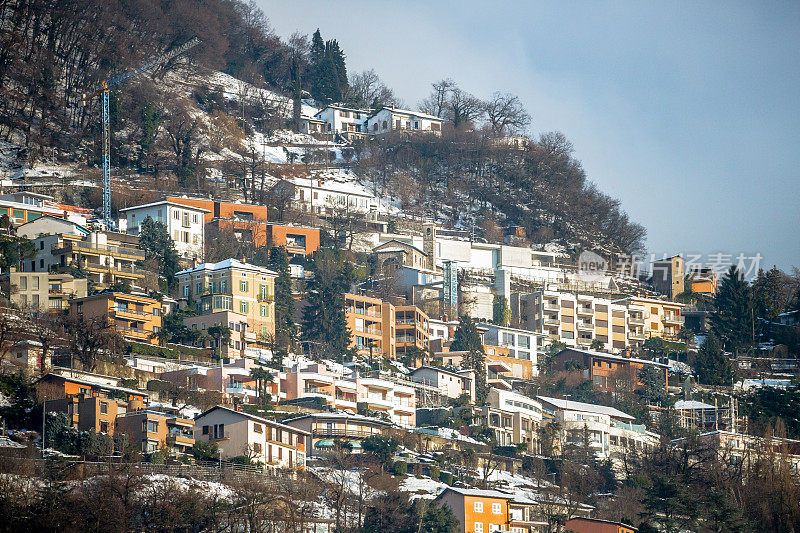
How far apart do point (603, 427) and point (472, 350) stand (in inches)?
412

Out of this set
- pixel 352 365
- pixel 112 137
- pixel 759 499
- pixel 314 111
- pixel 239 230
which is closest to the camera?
pixel 759 499

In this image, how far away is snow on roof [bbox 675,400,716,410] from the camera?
7568cm

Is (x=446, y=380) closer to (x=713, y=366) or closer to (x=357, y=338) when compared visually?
(x=357, y=338)

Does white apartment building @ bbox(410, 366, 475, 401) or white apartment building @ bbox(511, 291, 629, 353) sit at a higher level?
white apartment building @ bbox(511, 291, 629, 353)

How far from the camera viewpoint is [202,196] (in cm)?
8994

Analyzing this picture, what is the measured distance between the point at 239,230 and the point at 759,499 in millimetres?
40687

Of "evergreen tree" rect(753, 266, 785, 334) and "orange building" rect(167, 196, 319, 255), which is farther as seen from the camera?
"evergreen tree" rect(753, 266, 785, 334)

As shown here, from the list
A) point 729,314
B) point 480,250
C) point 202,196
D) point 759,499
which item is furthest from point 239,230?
point 759,499

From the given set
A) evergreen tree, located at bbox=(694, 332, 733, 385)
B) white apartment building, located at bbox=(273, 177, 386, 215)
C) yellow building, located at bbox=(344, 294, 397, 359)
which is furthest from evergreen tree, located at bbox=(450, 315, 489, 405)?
white apartment building, located at bbox=(273, 177, 386, 215)

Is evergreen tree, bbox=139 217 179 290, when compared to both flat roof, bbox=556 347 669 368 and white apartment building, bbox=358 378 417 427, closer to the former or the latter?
white apartment building, bbox=358 378 417 427

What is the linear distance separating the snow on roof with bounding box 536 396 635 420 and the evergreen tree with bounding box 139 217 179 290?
22.5m

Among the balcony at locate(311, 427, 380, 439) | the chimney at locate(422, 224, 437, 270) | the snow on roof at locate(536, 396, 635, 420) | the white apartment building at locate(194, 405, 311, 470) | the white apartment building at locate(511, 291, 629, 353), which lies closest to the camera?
the white apartment building at locate(194, 405, 311, 470)

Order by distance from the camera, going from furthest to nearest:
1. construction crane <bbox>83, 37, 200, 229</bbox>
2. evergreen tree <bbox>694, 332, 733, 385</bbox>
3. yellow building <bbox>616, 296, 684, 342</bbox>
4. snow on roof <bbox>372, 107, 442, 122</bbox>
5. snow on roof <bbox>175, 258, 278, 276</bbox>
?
snow on roof <bbox>372, 107, 442, 122</bbox>, yellow building <bbox>616, 296, 684, 342</bbox>, construction crane <bbox>83, 37, 200, 229</bbox>, evergreen tree <bbox>694, 332, 733, 385</bbox>, snow on roof <bbox>175, 258, 278, 276</bbox>

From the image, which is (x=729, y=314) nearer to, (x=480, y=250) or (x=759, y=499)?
(x=480, y=250)
